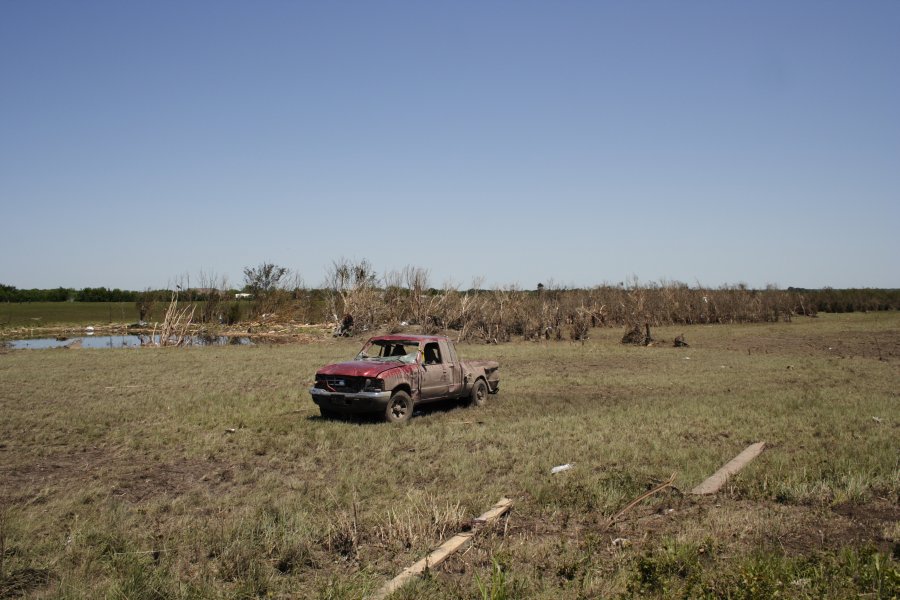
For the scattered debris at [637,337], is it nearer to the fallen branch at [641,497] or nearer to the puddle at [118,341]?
the puddle at [118,341]

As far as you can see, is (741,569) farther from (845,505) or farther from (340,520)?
(340,520)

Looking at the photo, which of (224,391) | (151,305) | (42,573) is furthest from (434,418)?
(151,305)

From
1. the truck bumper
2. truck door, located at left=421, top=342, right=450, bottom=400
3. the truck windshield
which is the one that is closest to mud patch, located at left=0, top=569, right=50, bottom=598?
the truck bumper

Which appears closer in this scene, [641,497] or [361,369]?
[641,497]

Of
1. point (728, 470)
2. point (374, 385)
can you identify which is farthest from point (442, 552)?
point (374, 385)

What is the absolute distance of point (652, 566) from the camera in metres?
5.36

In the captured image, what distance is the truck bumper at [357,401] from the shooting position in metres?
12.2

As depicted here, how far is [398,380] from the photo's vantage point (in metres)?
12.6

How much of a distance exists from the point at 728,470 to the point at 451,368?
22.0 ft

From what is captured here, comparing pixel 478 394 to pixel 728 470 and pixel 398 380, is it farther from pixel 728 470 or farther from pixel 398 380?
pixel 728 470

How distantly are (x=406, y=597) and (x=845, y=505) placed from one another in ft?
17.0

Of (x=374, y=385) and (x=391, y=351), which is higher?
(x=391, y=351)

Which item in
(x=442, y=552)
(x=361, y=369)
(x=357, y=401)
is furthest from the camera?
(x=361, y=369)

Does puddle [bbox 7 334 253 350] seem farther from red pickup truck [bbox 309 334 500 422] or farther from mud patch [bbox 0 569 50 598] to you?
mud patch [bbox 0 569 50 598]
